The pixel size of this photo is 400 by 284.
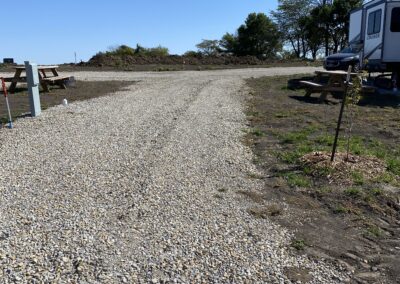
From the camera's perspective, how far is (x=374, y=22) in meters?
14.9

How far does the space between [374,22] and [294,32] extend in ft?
143

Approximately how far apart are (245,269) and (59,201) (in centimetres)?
226

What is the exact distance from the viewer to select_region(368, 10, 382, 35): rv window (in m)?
14.4

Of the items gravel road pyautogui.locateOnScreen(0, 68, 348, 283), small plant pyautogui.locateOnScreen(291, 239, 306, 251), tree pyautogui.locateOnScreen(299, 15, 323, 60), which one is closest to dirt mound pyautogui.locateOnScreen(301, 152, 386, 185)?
gravel road pyautogui.locateOnScreen(0, 68, 348, 283)

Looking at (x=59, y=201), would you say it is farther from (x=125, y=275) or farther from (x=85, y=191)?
(x=125, y=275)

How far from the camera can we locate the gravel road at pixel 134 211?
317 centimetres

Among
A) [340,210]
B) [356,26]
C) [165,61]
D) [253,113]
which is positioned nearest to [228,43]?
[165,61]

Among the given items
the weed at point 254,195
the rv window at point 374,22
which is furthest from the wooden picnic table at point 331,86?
the weed at point 254,195

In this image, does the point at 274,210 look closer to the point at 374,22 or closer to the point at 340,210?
the point at 340,210

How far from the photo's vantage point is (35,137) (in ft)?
24.4

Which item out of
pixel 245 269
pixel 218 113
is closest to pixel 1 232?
pixel 245 269

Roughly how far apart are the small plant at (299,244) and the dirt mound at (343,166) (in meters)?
1.67

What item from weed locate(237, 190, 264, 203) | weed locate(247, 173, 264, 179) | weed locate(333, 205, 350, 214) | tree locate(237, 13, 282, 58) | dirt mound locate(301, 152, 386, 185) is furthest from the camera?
tree locate(237, 13, 282, 58)

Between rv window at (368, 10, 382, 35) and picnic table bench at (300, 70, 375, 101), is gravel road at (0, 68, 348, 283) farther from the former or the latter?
rv window at (368, 10, 382, 35)
